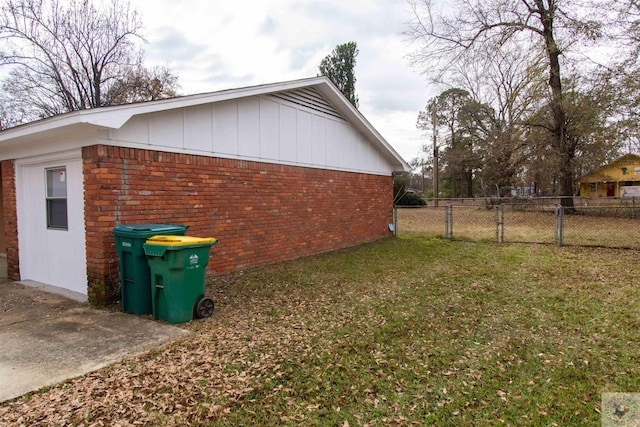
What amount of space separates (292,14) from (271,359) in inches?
364

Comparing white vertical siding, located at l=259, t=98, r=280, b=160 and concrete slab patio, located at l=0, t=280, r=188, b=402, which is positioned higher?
white vertical siding, located at l=259, t=98, r=280, b=160

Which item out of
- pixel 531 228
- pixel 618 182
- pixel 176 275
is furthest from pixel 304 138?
pixel 618 182

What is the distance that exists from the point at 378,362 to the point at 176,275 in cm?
253

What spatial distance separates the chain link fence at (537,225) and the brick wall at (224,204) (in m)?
4.47

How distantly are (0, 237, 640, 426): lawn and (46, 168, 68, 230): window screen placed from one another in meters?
2.72

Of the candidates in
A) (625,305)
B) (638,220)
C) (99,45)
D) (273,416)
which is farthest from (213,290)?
(99,45)

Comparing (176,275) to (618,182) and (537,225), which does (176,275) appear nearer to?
(537,225)

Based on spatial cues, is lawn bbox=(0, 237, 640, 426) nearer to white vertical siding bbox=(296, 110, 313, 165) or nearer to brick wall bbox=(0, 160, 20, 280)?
white vertical siding bbox=(296, 110, 313, 165)

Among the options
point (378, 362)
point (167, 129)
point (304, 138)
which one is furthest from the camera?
point (304, 138)

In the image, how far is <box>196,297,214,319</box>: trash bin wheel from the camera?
4578 mm

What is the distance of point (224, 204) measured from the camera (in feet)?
23.0

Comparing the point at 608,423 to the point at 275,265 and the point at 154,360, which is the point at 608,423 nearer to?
the point at 154,360
